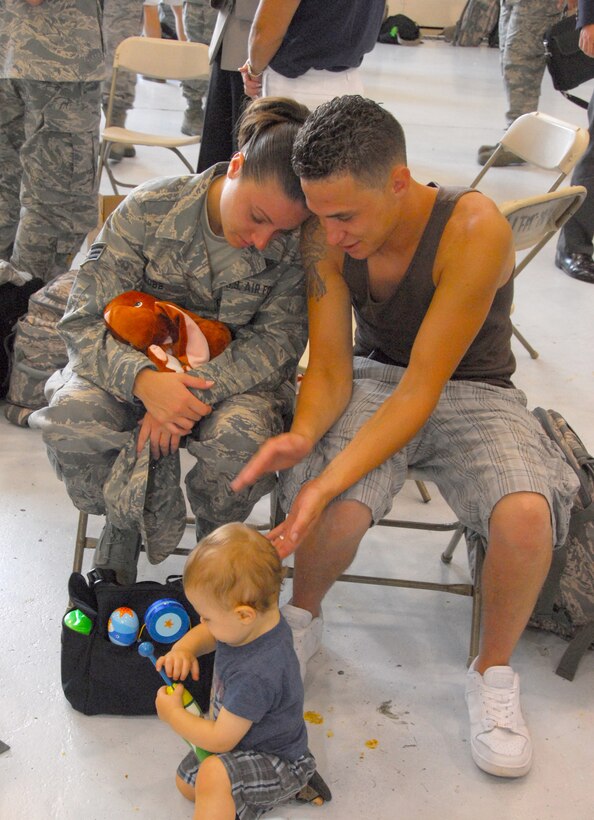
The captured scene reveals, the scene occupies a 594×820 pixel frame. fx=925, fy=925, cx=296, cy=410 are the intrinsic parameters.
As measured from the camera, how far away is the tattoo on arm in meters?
2.11

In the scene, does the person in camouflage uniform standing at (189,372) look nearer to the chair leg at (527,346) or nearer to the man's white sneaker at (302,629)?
the man's white sneaker at (302,629)

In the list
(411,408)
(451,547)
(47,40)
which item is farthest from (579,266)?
(411,408)

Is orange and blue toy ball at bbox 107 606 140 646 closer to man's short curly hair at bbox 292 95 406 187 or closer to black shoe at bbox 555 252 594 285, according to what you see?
man's short curly hair at bbox 292 95 406 187

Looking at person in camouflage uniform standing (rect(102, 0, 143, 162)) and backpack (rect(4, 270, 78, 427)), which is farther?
person in camouflage uniform standing (rect(102, 0, 143, 162))

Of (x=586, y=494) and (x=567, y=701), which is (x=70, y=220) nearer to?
(x=586, y=494)

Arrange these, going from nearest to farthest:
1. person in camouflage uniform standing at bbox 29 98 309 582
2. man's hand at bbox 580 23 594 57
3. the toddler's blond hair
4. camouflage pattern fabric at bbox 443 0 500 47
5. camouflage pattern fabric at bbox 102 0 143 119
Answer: the toddler's blond hair → person in camouflage uniform standing at bbox 29 98 309 582 → man's hand at bbox 580 23 594 57 → camouflage pattern fabric at bbox 102 0 143 119 → camouflage pattern fabric at bbox 443 0 500 47

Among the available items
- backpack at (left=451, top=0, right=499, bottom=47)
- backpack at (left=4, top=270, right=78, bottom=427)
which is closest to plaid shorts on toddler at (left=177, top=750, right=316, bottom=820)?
backpack at (left=4, top=270, right=78, bottom=427)

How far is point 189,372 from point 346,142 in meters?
0.63

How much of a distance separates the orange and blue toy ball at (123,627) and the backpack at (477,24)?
10573mm

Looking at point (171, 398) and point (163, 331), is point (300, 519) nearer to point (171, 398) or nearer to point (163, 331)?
point (171, 398)

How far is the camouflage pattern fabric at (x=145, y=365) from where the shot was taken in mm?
2051

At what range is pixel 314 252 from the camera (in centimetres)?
213

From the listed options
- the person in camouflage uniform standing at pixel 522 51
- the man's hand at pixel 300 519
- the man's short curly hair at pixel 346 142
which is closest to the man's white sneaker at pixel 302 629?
the man's hand at pixel 300 519

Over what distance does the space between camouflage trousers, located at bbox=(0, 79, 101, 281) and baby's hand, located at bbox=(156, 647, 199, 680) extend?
2192 millimetres
